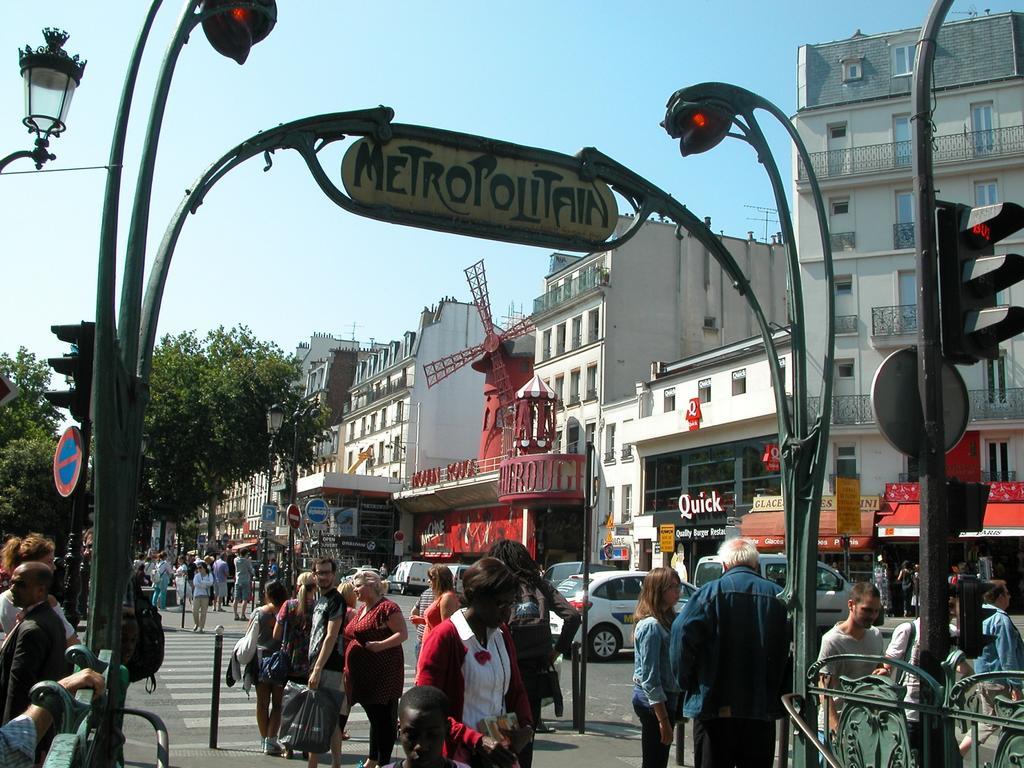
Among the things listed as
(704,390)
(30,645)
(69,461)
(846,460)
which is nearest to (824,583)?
(846,460)

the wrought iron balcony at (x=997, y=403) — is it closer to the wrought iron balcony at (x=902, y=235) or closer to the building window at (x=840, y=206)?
the wrought iron balcony at (x=902, y=235)

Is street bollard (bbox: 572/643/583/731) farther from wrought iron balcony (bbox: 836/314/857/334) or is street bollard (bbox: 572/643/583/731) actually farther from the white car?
wrought iron balcony (bbox: 836/314/857/334)

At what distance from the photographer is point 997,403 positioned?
33250mm

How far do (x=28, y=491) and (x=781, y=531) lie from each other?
117 ft

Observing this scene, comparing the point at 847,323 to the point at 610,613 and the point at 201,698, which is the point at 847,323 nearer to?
the point at 610,613

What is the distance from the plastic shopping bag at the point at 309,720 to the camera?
794cm

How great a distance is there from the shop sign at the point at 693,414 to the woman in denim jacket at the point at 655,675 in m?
32.2

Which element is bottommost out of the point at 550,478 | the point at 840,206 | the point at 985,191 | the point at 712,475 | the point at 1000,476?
the point at 1000,476

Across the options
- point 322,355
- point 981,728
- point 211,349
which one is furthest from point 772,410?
point 322,355

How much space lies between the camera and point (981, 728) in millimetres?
5105

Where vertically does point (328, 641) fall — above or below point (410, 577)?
above

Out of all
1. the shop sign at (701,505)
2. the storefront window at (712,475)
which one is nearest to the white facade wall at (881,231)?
the storefront window at (712,475)

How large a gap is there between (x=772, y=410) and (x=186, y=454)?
1262 inches

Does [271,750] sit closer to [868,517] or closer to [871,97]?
[868,517]
